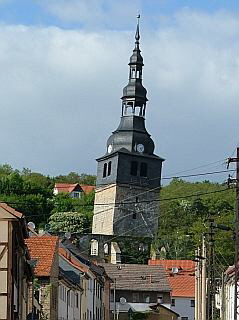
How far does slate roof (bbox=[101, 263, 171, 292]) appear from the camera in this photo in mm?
106812

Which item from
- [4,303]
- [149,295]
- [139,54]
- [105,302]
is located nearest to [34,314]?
[4,303]

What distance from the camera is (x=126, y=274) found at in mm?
109000

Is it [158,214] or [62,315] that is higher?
[158,214]

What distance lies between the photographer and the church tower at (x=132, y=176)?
5906 inches

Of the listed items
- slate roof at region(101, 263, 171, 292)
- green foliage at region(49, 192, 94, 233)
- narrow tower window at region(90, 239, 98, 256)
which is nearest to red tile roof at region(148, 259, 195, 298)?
slate roof at region(101, 263, 171, 292)

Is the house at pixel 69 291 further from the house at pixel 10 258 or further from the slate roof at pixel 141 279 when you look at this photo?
the slate roof at pixel 141 279

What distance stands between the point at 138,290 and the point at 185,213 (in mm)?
52974

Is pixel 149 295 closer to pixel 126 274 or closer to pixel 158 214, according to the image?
pixel 126 274

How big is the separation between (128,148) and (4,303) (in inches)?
4610

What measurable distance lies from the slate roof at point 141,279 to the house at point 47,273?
5406 centimetres

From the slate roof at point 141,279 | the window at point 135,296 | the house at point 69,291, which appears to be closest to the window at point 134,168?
the slate roof at point 141,279

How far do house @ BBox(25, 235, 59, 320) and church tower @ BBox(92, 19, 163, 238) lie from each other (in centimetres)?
9627

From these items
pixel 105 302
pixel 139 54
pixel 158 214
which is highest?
pixel 139 54

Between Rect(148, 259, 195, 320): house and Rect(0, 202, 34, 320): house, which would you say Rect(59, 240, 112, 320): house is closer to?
Rect(148, 259, 195, 320): house
